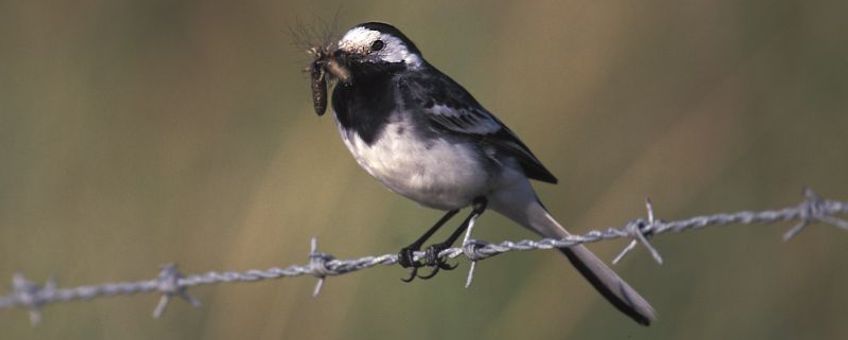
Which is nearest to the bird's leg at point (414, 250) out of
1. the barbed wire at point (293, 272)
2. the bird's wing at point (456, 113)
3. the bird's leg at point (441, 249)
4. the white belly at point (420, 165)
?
the bird's leg at point (441, 249)

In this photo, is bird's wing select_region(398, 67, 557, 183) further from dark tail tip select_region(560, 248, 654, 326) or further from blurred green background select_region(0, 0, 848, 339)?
blurred green background select_region(0, 0, 848, 339)

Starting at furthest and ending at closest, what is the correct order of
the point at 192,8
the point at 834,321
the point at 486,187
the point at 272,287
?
the point at 192,8 → the point at 272,287 → the point at 834,321 → the point at 486,187

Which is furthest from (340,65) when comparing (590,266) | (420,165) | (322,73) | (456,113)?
(590,266)

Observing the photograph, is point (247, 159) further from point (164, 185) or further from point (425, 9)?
point (425, 9)

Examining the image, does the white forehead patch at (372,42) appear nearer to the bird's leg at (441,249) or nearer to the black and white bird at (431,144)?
the black and white bird at (431,144)

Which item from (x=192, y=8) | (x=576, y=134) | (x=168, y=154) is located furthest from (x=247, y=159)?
(x=576, y=134)

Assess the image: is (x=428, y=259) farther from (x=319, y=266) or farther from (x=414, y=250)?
(x=319, y=266)

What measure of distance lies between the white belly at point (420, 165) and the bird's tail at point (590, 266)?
16.4 inches

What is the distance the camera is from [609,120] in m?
9.38

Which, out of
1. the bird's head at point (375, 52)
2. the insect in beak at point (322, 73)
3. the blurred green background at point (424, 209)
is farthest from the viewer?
the blurred green background at point (424, 209)

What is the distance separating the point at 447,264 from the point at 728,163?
2.79 m

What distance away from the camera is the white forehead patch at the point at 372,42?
7.19 metres

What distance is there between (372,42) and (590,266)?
1.61m

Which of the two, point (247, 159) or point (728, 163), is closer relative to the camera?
point (728, 163)
